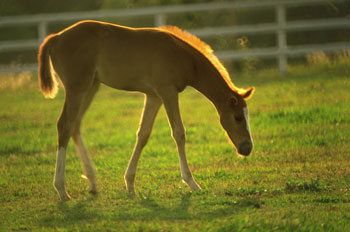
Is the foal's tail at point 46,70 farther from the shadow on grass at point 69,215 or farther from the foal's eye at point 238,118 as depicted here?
the foal's eye at point 238,118

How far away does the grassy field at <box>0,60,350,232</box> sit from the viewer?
5898 millimetres

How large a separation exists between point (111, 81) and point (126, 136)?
4180 mm

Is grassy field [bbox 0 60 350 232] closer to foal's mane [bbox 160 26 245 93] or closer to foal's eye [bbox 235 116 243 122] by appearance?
foal's eye [bbox 235 116 243 122]

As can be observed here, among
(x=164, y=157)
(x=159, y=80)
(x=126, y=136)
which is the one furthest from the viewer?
(x=126, y=136)

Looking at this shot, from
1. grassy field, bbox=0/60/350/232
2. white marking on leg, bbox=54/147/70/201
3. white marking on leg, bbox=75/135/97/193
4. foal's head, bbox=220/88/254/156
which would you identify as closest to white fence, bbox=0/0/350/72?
grassy field, bbox=0/60/350/232

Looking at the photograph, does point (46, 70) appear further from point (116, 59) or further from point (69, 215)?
point (69, 215)

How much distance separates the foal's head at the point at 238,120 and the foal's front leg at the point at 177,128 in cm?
48

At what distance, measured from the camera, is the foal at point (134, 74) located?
6941mm

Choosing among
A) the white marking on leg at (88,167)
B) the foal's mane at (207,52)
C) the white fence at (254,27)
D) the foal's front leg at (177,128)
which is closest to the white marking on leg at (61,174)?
the white marking on leg at (88,167)

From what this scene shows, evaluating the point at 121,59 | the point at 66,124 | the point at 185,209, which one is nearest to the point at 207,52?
the point at 121,59

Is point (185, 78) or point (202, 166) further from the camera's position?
point (202, 166)

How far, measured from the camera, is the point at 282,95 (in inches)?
553

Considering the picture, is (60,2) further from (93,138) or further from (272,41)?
(93,138)

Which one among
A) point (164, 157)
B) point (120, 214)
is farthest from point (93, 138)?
point (120, 214)
